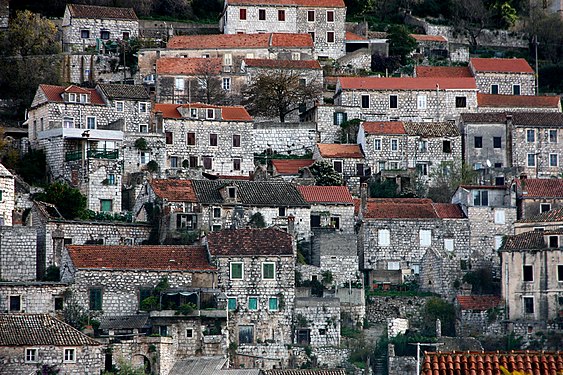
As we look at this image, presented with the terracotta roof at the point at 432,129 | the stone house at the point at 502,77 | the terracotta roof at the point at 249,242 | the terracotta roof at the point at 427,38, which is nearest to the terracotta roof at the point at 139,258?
the terracotta roof at the point at 249,242

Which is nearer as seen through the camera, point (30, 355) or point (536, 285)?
point (30, 355)

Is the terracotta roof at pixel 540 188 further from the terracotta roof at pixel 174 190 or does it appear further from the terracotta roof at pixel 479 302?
the terracotta roof at pixel 174 190

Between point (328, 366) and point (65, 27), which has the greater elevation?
point (65, 27)

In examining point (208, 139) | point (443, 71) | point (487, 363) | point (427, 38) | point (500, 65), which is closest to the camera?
point (487, 363)

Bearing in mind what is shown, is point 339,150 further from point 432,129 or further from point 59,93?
point 59,93

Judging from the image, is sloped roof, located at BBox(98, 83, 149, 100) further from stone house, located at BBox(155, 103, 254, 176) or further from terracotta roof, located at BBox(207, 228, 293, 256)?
terracotta roof, located at BBox(207, 228, 293, 256)

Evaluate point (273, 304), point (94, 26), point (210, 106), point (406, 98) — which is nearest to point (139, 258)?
point (273, 304)

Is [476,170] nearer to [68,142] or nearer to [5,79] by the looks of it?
[68,142]

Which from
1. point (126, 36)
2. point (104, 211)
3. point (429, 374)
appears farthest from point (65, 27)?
point (429, 374)
